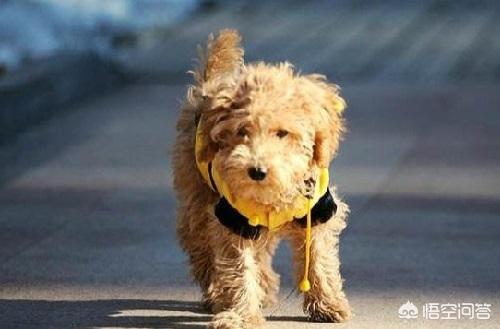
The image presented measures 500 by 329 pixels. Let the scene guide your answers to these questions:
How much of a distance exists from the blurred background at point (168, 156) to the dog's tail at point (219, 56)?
44.9 inches

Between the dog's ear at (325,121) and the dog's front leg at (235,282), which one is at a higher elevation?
the dog's ear at (325,121)

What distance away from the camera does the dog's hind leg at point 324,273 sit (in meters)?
6.76

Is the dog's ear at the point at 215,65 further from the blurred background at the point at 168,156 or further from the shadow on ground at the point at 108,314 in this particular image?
the blurred background at the point at 168,156

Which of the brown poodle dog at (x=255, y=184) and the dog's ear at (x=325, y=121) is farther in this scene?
the dog's ear at (x=325, y=121)

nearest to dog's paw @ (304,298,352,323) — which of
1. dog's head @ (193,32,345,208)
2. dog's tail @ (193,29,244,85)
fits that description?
dog's head @ (193,32,345,208)

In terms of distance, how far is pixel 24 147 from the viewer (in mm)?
12234

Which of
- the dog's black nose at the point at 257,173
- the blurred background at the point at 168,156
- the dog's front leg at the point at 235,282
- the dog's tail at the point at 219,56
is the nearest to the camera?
the dog's black nose at the point at 257,173

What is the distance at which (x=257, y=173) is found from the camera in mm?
6039

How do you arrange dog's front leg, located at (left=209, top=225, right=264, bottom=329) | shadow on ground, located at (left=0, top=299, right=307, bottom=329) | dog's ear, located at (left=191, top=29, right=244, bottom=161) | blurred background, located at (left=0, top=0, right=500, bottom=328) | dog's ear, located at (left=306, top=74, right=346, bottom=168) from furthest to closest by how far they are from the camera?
1. blurred background, located at (left=0, top=0, right=500, bottom=328)
2. shadow on ground, located at (left=0, top=299, right=307, bottom=329)
3. dog's ear, located at (left=191, top=29, right=244, bottom=161)
4. dog's front leg, located at (left=209, top=225, right=264, bottom=329)
5. dog's ear, located at (left=306, top=74, right=346, bottom=168)

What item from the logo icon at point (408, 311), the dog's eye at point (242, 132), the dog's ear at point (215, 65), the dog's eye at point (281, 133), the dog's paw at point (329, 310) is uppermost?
the dog's ear at point (215, 65)

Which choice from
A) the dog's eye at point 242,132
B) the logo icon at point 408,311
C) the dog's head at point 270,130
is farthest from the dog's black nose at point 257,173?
the logo icon at point 408,311

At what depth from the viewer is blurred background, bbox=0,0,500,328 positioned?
7.57 m

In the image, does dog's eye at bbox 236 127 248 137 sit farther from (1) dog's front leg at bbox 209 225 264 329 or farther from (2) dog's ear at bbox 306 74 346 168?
(1) dog's front leg at bbox 209 225 264 329

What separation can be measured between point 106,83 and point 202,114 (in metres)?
9.32
